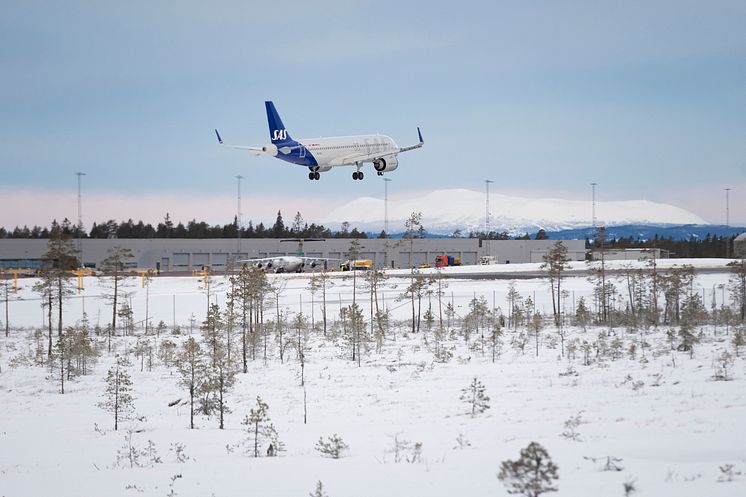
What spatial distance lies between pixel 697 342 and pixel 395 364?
42.3ft

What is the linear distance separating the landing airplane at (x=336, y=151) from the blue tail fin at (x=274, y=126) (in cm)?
8

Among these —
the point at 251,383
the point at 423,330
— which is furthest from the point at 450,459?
the point at 423,330

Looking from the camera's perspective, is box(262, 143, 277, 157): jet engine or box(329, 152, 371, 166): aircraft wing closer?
box(262, 143, 277, 157): jet engine

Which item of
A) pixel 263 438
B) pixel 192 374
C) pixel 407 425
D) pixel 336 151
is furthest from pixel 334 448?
pixel 336 151

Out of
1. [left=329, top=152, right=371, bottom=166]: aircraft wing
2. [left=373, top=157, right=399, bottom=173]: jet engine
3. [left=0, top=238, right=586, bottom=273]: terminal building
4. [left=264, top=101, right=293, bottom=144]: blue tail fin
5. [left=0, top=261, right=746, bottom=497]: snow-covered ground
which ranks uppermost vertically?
[left=264, top=101, right=293, bottom=144]: blue tail fin

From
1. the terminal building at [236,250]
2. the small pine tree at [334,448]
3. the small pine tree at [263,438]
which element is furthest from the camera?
the terminal building at [236,250]

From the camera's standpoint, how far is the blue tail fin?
198ft

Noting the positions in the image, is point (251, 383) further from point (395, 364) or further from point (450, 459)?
point (450, 459)

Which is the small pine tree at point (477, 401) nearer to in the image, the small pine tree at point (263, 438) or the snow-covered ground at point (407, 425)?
the snow-covered ground at point (407, 425)

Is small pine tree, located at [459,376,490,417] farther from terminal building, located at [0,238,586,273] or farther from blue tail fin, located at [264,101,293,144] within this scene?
terminal building, located at [0,238,586,273]

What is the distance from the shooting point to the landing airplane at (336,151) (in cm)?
5234

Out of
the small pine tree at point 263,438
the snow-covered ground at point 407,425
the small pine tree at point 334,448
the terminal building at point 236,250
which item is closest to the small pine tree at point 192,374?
the snow-covered ground at point 407,425

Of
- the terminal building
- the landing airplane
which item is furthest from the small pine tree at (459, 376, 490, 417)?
the terminal building

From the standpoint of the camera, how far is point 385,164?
53156 mm
